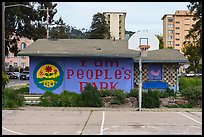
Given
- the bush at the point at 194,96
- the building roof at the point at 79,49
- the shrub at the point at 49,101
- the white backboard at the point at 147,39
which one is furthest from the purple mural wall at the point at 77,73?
the white backboard at the point at 147,39

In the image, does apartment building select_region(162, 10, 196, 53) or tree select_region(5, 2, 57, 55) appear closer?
tree select_region(5, 2, 57, 55)

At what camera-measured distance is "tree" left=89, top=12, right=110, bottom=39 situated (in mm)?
75312

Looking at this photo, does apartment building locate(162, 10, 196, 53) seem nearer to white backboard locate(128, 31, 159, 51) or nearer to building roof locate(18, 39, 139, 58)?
building roof locate(18, 39, 139, 58)

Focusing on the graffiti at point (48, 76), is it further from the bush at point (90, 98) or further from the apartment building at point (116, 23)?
the apartment building at point (116, 23)

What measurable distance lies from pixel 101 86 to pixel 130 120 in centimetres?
982

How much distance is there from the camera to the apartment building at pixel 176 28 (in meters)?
142

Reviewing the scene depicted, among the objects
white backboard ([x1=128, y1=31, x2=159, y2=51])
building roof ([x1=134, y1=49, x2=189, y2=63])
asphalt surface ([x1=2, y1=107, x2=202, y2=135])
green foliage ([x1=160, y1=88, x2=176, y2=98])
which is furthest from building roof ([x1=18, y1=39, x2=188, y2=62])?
asphalt surface ([x1=2, y1=107, x2=202, y2=135])

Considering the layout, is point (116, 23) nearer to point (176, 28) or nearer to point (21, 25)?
point (176, 28)

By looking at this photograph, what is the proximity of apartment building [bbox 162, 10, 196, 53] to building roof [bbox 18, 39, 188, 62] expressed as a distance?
11941cm

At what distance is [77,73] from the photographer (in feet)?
70.3

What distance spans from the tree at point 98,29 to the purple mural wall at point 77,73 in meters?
53.2

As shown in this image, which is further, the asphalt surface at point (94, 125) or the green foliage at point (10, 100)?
the green foliage at point (10, 100)

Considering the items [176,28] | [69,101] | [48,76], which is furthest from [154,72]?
[176,28]

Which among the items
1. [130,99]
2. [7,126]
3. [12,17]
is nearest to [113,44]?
[130,99]
